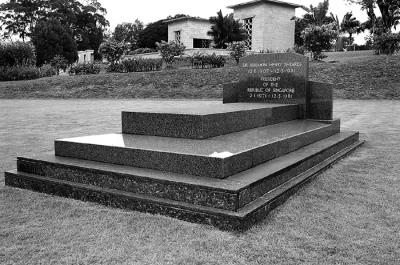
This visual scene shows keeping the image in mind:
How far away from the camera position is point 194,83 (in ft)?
74.1

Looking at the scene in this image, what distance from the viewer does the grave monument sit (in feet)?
11.8

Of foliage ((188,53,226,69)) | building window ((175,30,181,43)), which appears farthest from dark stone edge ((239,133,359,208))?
building window ((175,30,181,43))

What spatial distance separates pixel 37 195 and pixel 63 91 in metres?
21.6

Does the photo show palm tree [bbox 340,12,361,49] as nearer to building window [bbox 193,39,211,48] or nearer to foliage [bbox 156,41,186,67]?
building window [bbox 193,39,211,48]

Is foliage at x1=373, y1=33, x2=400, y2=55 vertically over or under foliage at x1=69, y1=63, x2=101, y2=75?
over

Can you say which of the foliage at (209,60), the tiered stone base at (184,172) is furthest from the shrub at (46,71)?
the tiered stone base at (184,172)

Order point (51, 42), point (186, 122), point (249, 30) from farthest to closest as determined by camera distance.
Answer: point (51, 42) → point (249, 30) → point (186, 122)

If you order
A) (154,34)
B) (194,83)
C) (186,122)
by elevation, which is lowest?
(186,122)

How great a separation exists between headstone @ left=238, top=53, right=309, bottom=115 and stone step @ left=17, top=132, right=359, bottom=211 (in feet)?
9.48

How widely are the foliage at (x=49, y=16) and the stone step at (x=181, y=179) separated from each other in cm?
5754

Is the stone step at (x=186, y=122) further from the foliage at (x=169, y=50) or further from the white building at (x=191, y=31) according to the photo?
the white building at (x=191, y=31)

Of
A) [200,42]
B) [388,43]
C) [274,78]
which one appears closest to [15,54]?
[200,42]

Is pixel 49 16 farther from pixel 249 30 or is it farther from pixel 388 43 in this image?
pixel 388 43

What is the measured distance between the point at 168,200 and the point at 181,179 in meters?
0.22
